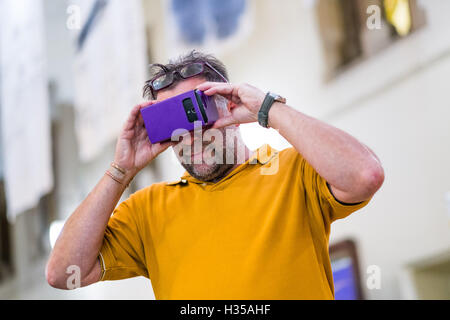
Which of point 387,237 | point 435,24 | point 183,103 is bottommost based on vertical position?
point 387,237

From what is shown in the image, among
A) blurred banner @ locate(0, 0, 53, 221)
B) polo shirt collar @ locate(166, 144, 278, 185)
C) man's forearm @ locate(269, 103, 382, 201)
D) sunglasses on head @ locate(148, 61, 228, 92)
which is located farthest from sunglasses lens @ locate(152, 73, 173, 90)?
blurred banner @ locate(0, 0, 53, 221)

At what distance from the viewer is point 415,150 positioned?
3367mm

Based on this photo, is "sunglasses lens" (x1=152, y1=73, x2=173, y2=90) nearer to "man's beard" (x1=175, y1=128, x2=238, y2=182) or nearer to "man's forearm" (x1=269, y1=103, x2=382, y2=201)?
"man's beard" (x1=175, y1=128, x2=238, y2=182)

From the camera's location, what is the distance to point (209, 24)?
4.55m

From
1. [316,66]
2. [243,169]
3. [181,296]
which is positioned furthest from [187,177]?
[316,66]

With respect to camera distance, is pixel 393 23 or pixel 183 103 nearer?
pixel 183 103

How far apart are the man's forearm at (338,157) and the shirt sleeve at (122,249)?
1.61 feet

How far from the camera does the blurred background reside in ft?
11.0

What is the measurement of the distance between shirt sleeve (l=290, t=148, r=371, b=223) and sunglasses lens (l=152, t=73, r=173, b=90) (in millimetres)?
425

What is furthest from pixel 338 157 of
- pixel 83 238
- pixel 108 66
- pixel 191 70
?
pixel 108 66
